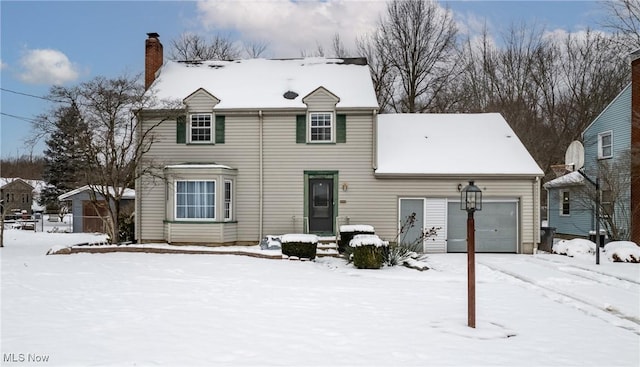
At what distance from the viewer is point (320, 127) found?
62.8 ft

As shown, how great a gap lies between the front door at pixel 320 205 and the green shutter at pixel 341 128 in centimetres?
157

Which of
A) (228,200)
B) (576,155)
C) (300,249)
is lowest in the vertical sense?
(300,249)

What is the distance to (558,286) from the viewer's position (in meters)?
12.0

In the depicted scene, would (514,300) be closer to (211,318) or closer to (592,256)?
(211,318)

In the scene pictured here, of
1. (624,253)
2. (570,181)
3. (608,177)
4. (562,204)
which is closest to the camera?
(624,253)

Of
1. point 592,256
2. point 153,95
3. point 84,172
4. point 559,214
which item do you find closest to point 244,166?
point 153,95

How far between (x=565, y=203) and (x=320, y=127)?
16913mm

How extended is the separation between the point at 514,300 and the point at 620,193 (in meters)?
13.9

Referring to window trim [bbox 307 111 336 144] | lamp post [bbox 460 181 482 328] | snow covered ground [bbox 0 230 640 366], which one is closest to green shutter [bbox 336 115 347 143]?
window trim [bbox 307 111 336 144]

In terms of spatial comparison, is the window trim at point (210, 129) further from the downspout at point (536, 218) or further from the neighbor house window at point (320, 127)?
the downspout at point (536, 218)

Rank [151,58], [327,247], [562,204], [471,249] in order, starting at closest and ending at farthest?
1. [471,249]
2. [327,247]
3. [151,58]
4. [562,204]

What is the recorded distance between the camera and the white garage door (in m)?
19.3

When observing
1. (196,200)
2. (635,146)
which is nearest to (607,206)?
(635,146)

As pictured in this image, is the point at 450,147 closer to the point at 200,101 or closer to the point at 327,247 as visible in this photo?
the point at 327,247
